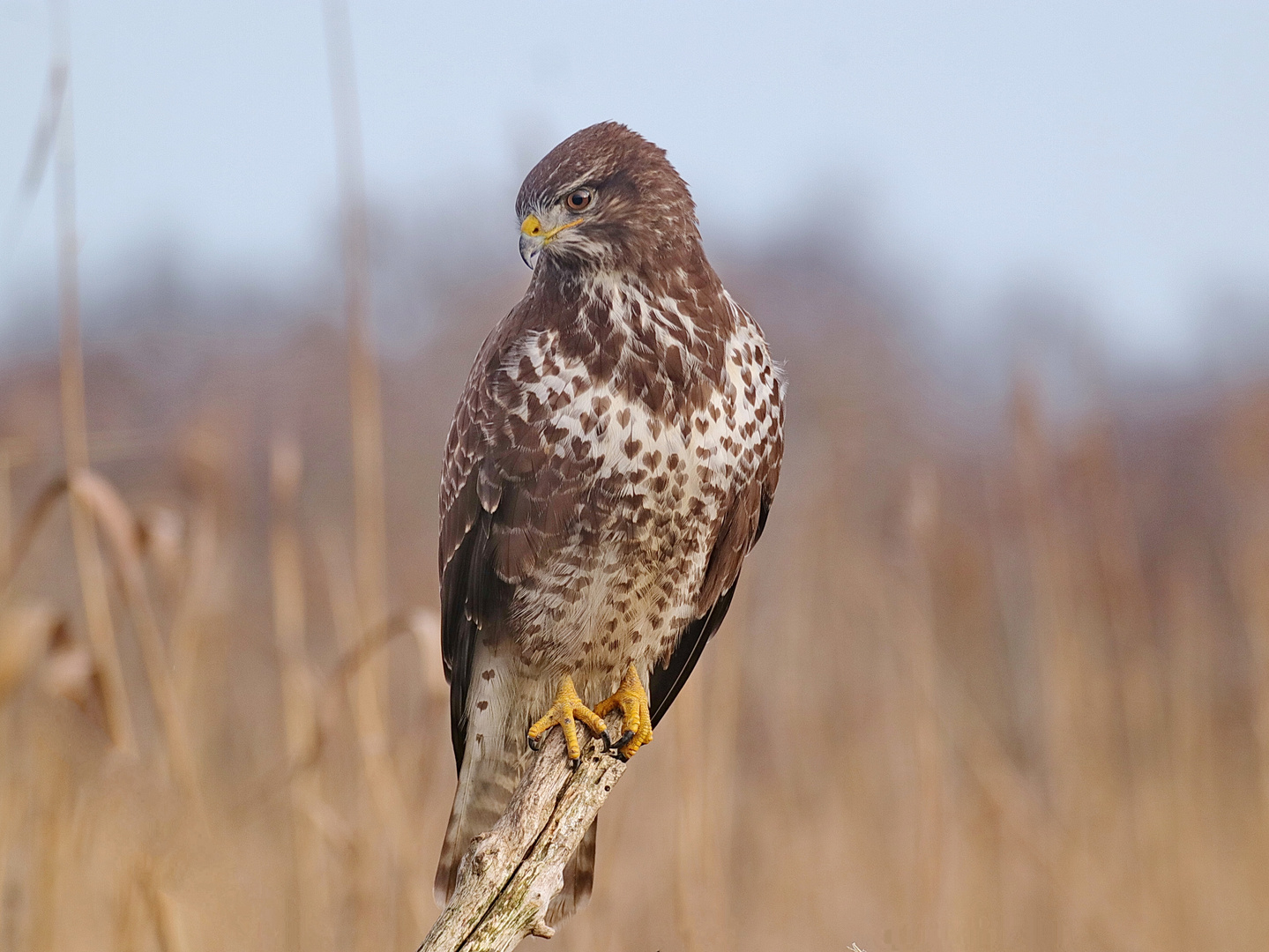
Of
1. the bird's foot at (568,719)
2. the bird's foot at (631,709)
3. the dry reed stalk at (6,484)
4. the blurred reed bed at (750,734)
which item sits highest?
the dry reed stalk at (6,484)

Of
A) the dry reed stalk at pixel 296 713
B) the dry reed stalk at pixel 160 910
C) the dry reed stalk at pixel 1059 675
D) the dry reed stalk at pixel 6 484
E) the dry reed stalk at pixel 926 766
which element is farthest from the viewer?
the dry reed stalk at pixel 1059 675

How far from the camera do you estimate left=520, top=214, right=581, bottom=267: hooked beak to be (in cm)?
216

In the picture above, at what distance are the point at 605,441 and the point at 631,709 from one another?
2.05 feet

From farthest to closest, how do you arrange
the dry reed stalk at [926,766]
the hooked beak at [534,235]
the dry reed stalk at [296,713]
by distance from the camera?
the dry reed stalk at [926,766] → the dry reed stalk at [296,713] → the hooked beak at [534,235]

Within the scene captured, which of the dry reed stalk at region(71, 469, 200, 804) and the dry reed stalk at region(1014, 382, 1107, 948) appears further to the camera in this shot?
the dry reed stalk at region(1014, 382, 1107, 948)

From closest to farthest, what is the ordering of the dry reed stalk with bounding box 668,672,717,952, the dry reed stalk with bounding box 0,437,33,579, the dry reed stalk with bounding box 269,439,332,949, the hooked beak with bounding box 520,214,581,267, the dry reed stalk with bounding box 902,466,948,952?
the hooked beak with bounding box 520,214,581,267
the dry reed stalk with bounding box 0,437,33,579
the dry reed stalk with bounding box 668,672,717,952
the dry reed stalk with bounding box 269,439,332,949
the dry reed stalk with bounding box 902,466,948,952

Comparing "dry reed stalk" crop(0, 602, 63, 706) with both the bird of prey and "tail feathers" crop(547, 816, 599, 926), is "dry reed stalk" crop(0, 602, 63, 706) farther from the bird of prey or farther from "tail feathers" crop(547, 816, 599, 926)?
"tail feathers" crop(547, 816, 599, 926)

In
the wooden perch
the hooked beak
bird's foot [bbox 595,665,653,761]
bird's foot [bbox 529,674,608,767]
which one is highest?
the hooked beak

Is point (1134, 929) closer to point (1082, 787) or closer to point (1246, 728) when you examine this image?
point (1082, 787)

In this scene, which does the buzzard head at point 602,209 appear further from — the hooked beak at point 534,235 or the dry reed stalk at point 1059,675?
the dry reed stalk at point 1059,675

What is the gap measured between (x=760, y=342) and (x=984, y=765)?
5.43 ft

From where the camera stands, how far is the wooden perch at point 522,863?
1.60 metres

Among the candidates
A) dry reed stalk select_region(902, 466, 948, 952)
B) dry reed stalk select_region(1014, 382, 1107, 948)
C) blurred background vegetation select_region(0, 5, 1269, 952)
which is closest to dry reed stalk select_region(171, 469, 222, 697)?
blurred background vegetation select_region(0, 5, 1269, 952)

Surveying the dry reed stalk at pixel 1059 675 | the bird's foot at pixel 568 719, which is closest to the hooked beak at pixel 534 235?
the bird's foot at pixel 568 719
